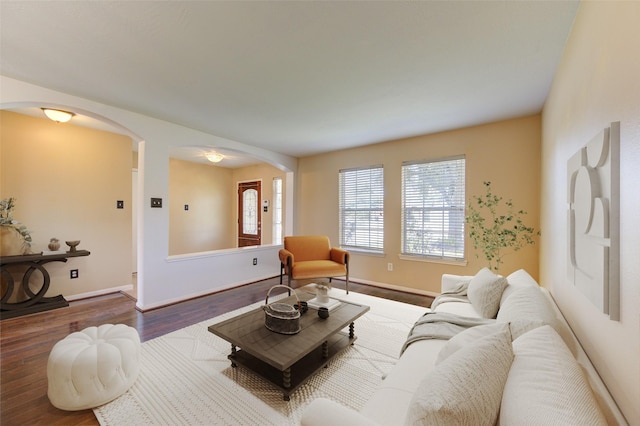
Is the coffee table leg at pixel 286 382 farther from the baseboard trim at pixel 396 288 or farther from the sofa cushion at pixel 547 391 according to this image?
the baseboard trim at pixel 396 288

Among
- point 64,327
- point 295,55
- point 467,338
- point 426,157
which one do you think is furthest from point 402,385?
point 64,327

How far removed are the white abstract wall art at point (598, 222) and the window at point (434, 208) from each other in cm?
234

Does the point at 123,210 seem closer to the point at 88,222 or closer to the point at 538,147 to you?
the point at 88,222

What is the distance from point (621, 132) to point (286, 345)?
1.96m

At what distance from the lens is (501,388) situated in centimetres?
88

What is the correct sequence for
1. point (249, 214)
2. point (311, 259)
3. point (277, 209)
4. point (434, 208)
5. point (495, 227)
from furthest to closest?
point (249, 214)
point (277, 209)
point (311, 259)
point (434, 208)
point (495, 227)

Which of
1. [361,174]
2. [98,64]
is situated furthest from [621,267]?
[361,174]

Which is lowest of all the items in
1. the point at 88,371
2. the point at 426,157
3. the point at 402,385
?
the point at 88,371

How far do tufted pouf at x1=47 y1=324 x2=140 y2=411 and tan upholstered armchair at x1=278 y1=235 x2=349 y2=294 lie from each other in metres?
2.14

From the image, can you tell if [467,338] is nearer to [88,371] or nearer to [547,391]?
[547,391]

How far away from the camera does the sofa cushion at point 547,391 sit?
2.18ft

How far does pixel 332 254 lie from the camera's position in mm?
4328

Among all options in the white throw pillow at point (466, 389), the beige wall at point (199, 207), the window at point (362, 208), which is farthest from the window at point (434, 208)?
the beige wall at point (199, 207)

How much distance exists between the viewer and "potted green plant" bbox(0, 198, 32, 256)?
10.3ft
